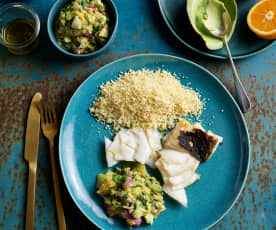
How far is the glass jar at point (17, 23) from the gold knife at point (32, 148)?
13.9 inches

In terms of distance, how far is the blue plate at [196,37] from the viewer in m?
1.78

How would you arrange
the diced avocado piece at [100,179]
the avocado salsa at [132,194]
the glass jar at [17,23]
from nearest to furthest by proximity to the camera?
the avocado salsa at [132,194], the diced avocado piece at [100,179], the glass jar at [17,23]

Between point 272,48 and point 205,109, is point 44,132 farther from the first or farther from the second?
point 272,48

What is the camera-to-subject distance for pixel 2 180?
5.57ft

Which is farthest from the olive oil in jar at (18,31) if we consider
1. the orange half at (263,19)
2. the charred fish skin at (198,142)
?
the orange half at (263,19)

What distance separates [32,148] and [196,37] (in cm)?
122

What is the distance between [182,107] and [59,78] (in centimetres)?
79

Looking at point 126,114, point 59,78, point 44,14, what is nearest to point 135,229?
point 126,114

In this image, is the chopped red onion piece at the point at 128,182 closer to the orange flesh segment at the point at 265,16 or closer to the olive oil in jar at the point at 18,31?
the olive oil in jar at the point at 18,31

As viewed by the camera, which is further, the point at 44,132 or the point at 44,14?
the point at 44,14

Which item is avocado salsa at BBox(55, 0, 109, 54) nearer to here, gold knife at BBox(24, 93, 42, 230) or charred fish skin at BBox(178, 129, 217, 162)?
gold knife at BBox(24, 93, 42, 230)

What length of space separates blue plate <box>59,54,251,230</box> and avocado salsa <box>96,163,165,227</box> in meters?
0.08

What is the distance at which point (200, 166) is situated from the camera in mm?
1692

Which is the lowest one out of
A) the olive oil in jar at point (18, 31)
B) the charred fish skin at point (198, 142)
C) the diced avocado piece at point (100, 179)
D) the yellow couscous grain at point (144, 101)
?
the diced avocado piece at point (100, 179)
